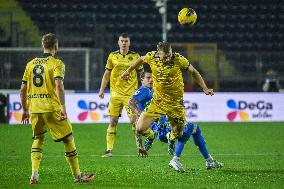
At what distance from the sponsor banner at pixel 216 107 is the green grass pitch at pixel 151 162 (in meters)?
1.78

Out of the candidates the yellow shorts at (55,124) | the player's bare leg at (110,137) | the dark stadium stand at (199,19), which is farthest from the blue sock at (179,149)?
the dark stadium stand at (199,19)

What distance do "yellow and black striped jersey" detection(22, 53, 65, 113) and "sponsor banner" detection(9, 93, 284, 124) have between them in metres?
12.1

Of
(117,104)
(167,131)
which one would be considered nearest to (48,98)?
(167,131)

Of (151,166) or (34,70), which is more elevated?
(34,70)

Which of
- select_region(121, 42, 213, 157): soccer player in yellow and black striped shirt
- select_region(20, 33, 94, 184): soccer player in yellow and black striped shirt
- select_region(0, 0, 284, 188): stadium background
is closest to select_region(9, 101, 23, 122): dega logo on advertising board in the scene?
select_region(0, 0, 284, 188): stadium background

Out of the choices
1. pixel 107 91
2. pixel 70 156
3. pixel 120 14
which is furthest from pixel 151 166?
pixel 120 14

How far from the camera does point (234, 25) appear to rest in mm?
29062

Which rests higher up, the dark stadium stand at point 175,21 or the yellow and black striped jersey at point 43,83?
the dark stadium stand at point 175,21

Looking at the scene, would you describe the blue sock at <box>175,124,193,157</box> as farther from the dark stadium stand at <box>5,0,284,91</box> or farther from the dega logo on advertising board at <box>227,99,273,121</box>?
the dark stadium stand at <box>5,0,284,91</box>

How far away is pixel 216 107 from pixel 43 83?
525 inches

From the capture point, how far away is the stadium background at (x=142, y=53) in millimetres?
11039

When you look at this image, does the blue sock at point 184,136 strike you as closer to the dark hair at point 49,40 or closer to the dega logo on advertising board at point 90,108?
the dark hair at point 49,40

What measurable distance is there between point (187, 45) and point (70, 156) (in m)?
16.1

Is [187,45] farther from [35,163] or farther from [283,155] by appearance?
[35,163]
